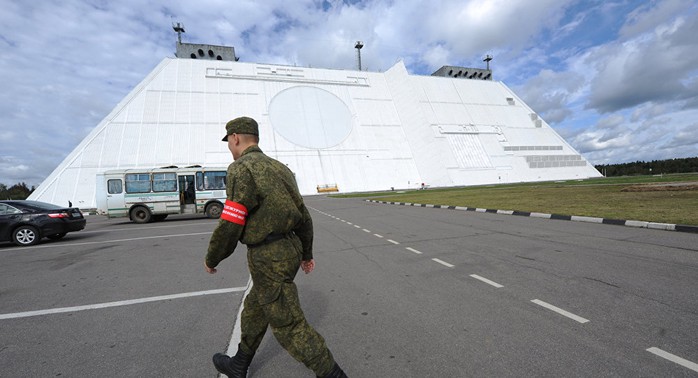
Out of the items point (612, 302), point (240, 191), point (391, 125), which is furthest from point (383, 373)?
point (391, 125)

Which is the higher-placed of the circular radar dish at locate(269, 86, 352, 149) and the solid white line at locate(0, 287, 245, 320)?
the circular radar dish at locate(269, 86, 352, 149)

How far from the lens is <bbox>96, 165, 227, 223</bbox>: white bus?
15465 mm

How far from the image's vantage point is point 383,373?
2334mm

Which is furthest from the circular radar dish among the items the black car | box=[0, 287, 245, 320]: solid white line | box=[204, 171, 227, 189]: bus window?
box=[0, 287, 245, 320]: solid white line

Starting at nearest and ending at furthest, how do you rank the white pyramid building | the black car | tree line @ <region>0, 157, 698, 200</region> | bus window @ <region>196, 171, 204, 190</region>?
the black car → bus window @ <region>196, 171, 204, 190</region> → the white pyramid building → tree line @ <region>0, 157, 698, 200</region>

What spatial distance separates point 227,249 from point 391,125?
1674 inches

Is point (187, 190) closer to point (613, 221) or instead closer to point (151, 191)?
point (151, 191)

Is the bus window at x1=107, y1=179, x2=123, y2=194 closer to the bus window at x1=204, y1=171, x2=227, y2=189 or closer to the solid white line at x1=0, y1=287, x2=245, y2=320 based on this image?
the bus window at x1=204, y1=171, x2=227, y2=189

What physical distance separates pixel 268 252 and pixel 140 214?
55.8 ft

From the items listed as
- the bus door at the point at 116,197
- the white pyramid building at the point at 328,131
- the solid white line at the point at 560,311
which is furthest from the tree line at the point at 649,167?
the solid white line at the point at 560,311

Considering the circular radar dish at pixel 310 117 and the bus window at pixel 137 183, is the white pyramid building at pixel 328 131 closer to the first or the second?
the circular radar dish at pixel 310 117

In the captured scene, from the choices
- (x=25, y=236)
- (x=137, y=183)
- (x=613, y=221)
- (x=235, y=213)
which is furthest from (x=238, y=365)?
(x=137, y=183)

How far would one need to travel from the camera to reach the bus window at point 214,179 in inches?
632

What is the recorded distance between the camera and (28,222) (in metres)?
9.30
